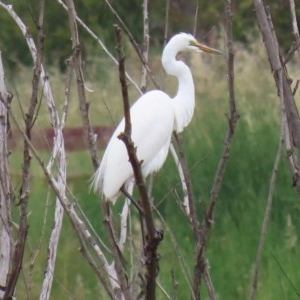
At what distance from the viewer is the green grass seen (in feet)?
12.8

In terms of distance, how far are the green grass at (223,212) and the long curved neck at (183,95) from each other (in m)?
0.57

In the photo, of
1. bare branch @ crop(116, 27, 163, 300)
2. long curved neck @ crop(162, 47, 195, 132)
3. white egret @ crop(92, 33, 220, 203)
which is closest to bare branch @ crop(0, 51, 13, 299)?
bare branch @ crop(116, 27, 163, 300)

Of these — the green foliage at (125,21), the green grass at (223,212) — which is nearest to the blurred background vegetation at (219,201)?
the green grass at (223,212)

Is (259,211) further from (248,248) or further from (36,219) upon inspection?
(36,219)

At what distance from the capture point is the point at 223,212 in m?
4.73

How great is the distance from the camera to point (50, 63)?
9.99m

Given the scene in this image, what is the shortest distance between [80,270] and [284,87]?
2869 mm

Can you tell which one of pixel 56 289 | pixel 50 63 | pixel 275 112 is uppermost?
pixel 50 63

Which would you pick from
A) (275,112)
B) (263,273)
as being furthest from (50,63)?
(263,273)

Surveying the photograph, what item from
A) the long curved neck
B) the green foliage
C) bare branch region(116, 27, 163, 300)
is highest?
the green foliage

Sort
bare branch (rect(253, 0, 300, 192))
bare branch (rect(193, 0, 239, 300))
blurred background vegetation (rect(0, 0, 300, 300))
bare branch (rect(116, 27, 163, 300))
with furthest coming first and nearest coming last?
blurred background vegetation (rect(0, 0, 300, 300))
bare branch (rect(253, 0, 300, 192))
bare branch (rect(193, 0, 239, 300))
bare branch (rect(116, 27, 163, 300))

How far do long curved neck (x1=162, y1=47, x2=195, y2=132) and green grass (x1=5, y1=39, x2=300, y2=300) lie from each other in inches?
22.5

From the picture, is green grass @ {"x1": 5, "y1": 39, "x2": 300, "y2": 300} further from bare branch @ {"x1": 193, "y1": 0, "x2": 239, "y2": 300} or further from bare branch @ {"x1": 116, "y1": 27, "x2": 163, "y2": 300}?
bare branch @ {"x1": 116, "y1": 27, "x2": 163, "y2": 300}

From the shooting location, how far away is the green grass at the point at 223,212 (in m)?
3.92
